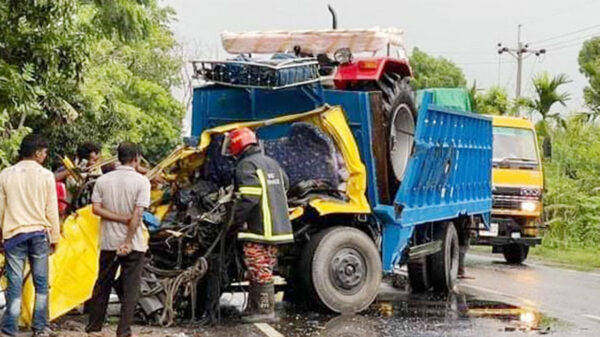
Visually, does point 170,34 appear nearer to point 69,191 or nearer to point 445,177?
point 445,177

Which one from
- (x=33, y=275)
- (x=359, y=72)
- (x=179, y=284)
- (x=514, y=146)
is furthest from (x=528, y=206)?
(x=33, y=275)

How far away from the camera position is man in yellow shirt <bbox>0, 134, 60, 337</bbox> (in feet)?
26.3

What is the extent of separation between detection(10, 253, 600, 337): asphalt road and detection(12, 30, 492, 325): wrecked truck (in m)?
0.32

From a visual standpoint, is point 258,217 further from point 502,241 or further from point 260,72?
point 502,241

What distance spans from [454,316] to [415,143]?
1925mm

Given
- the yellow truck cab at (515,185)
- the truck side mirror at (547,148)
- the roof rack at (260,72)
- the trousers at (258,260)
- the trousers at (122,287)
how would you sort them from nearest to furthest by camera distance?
the trousers at (122,287), the trousers at (258,260), the roof rack at (260,72), the yellow truck cab at (515,185), the truck side mirror at (547,148)

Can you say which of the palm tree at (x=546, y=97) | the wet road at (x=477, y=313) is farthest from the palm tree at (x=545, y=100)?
the wet road at (x=477, y=313)

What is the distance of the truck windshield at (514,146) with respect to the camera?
1920cm

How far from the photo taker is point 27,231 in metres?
8.01

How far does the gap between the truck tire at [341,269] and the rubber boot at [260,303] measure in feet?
2.02

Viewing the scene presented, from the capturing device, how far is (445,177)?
41.6ft

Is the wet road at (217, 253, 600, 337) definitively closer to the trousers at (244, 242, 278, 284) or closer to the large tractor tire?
the trousers at (244, 242, 278, 284)

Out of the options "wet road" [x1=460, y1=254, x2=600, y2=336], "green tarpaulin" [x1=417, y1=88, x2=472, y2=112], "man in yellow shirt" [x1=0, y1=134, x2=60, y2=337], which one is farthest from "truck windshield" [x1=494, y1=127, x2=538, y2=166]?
"man in yellow shirt" [x1=0, y1=134, x2=60, y2=337]

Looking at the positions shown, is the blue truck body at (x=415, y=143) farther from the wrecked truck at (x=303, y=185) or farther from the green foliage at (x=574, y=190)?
the green foliage at (x=574, y=190)
